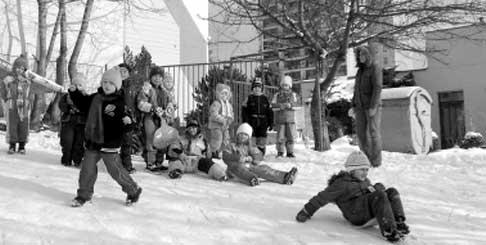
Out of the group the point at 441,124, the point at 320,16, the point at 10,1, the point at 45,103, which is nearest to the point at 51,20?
the point at 10,1

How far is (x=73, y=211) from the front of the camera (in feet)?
14.6

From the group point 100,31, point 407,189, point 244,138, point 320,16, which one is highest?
point 100,31

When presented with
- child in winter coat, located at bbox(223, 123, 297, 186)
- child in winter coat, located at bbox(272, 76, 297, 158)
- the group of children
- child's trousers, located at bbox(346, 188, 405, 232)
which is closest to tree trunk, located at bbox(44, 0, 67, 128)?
the group of children

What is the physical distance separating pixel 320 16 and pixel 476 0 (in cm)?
313

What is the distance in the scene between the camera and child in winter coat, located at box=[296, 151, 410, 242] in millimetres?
4074

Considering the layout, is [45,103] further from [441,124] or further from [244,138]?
[441,124]

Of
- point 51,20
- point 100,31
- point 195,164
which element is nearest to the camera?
point 195,164

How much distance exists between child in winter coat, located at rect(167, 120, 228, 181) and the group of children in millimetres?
14

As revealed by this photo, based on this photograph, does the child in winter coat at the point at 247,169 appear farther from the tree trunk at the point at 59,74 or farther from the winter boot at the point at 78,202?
the tree trunk at the point at 59,74

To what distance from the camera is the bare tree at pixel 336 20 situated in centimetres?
978

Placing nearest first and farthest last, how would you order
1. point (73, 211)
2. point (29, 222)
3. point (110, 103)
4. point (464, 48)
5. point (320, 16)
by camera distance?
point (29, 222) → point (73, 211) → point (110, 103) → point (320, 16) → point (464, 48)

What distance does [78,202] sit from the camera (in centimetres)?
463

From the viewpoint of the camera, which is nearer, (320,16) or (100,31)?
(320,16)

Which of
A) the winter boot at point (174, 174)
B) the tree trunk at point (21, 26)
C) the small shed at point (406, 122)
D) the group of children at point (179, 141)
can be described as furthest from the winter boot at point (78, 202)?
the tree trunk at point (21, 26)
